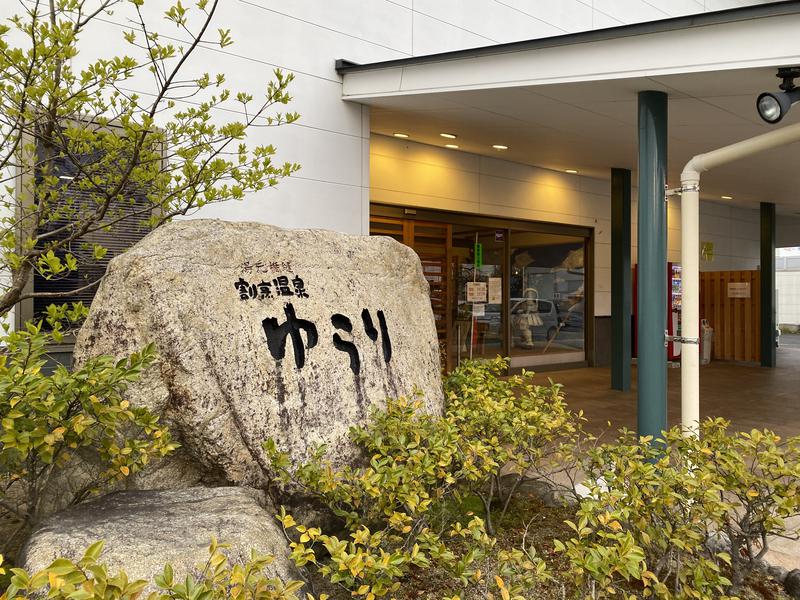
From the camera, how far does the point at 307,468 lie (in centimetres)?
307

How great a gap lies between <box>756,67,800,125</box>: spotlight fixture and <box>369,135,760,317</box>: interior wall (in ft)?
16.0

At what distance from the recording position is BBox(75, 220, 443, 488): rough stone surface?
3104 mm

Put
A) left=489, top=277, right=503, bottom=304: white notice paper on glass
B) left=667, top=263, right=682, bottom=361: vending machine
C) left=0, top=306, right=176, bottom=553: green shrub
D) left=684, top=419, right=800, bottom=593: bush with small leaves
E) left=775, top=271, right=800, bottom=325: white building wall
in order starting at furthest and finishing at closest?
left=775, top=271, right=800, bottom=325: white building wall
left=489, top=277, right=503, bottom=304: white notice paper on glass
left=667, top=263, right=682, bottom=361: vending machine
left=684, top=419, right=800, bottom=593: bush with small leaves
left=0, top=306, right=176, bottom=553: green shrub

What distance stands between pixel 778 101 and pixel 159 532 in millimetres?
4688

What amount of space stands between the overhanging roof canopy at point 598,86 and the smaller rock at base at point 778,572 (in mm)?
3386

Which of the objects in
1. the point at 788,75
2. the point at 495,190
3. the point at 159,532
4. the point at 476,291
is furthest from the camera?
the point at 476,291

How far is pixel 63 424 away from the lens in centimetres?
246

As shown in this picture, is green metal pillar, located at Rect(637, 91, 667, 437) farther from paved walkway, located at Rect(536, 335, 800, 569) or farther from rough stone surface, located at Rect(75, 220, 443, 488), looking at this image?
rough stone surface, located at Rect(75, 220, 443, 488)

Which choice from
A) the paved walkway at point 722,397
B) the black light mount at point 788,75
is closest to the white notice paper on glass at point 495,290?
the paved walkway at point 722,397

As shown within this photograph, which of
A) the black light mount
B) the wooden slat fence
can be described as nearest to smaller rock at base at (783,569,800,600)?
the black light mount

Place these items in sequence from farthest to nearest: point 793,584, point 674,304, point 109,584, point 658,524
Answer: point 674,304 → point 793,584 → point 658,524 → point 109,584

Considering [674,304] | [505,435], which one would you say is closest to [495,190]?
[674,304]

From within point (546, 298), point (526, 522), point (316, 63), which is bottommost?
point (526, 522)

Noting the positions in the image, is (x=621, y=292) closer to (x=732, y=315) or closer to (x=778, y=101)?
(x=778, y=101)
